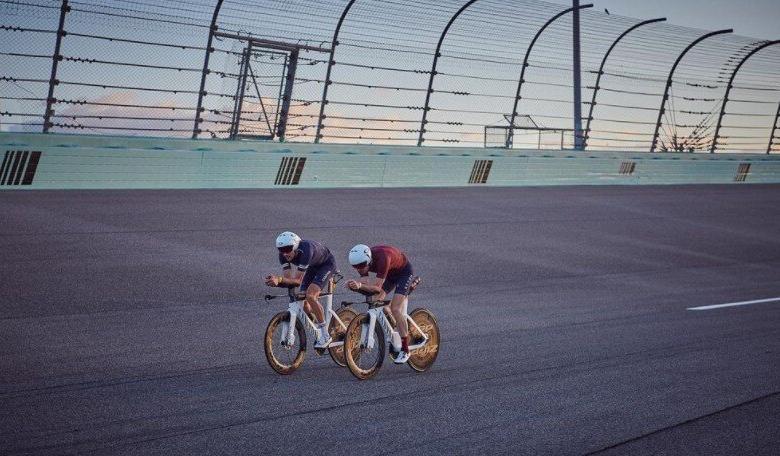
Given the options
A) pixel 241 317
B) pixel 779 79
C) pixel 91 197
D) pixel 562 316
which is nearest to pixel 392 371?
pixel 241 317

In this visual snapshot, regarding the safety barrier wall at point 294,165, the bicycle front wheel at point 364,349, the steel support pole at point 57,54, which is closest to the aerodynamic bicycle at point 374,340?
the bicycle front wheel at point 364,349

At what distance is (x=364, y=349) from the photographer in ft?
29.2

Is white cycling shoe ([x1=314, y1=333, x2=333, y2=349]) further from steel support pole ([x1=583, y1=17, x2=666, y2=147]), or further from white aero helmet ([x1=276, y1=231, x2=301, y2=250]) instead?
steel support pole ([x1=583, y1=17, x2=666, y2=147])

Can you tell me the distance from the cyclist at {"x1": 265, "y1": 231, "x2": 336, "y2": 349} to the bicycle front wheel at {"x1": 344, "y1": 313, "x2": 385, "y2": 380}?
32 cm

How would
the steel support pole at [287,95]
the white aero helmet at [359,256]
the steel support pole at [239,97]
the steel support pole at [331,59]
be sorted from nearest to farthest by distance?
the white aero helmet at [359,256] < the steel support pole at [239,97] < the steel support pole at [331,59] < the steel support pole at [287,95]

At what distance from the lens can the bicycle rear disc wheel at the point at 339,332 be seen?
30.1 ft

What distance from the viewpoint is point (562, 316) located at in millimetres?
12539

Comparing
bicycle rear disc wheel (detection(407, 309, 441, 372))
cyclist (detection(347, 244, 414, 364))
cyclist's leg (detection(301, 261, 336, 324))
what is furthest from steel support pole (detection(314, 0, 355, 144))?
cyclist's leg (detection(301, 261, 336, 324))

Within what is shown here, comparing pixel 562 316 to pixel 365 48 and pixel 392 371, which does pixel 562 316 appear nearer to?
pixel 392 371

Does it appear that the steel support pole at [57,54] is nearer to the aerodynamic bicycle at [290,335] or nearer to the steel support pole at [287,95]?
the steel support pole at [287,95]

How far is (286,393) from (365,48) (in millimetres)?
12713

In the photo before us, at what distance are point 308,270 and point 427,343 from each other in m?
1.30

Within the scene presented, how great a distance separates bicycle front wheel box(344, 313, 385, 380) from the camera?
8.77 m

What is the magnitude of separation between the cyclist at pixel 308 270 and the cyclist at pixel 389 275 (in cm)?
40
